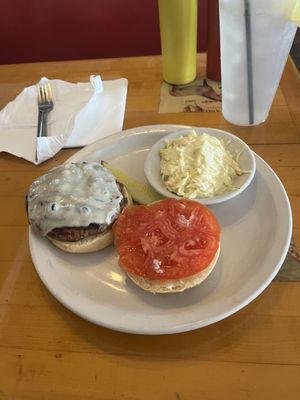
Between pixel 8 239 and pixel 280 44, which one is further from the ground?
pixel 280 44

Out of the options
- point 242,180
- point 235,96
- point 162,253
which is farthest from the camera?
point 235,96

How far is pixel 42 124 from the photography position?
151cm

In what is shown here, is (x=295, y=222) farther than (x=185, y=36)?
No

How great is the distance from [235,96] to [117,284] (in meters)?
0.86

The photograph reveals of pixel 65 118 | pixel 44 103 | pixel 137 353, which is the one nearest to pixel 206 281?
pixel 137 353

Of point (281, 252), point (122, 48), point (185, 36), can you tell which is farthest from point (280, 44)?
point (122, 48)

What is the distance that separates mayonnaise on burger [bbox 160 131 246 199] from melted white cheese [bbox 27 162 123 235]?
0.18m

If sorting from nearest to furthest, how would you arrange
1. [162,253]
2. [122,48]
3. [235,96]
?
[162,253]
[235,96]
[122,48]

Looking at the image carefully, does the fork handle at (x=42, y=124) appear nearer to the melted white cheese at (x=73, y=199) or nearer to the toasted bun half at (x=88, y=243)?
the melted white cheese at (x=73, y=199)

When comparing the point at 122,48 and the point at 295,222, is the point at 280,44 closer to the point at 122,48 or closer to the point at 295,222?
the point at 295,222

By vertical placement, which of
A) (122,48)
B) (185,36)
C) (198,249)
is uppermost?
(185,36)

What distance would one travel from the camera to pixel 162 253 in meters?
0.89

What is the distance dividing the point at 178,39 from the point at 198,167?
2.35 feet

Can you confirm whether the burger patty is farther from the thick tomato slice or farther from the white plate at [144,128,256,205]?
the white plate at [144,128,256,205]
